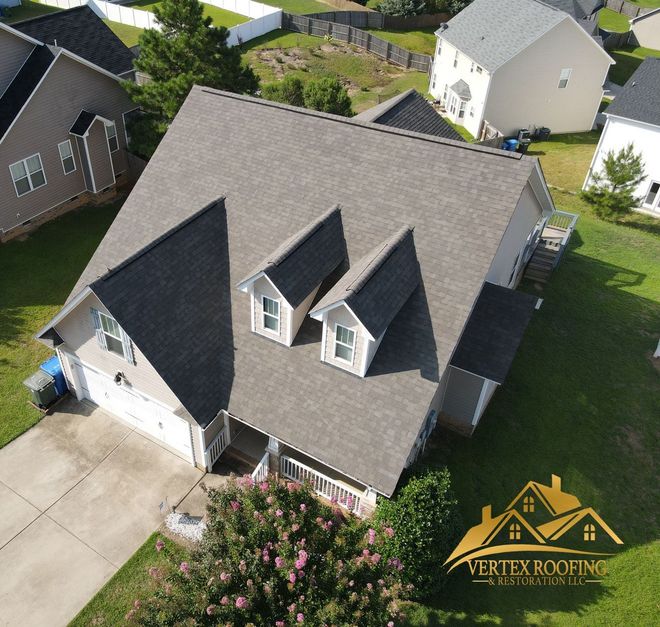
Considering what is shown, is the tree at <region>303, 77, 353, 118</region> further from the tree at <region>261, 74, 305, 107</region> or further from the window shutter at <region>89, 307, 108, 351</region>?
the window shutter at <region>89, 307, 108, 351</region>

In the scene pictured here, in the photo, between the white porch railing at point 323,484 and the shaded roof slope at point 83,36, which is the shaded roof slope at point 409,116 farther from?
the shaded roof slope at point 83,36

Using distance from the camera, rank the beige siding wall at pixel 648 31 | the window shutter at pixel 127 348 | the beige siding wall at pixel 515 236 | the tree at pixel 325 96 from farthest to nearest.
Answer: the beige siding wall at pixel 648 31 < the tree at pixel 325 96 < the beige siding wall at pixel 515 236 < the window shutter at pixel 127 348

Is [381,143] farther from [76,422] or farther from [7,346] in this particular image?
[7,346]

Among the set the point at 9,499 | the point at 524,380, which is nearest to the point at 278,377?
the point at 9,499

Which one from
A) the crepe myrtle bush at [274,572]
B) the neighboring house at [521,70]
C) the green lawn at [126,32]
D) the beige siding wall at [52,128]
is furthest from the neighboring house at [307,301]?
the green lawn at [126,32]

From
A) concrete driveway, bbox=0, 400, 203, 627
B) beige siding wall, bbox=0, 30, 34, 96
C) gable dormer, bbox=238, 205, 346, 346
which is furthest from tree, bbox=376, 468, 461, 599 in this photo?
beige siding wall, bbox=0, 30, 34, 96
